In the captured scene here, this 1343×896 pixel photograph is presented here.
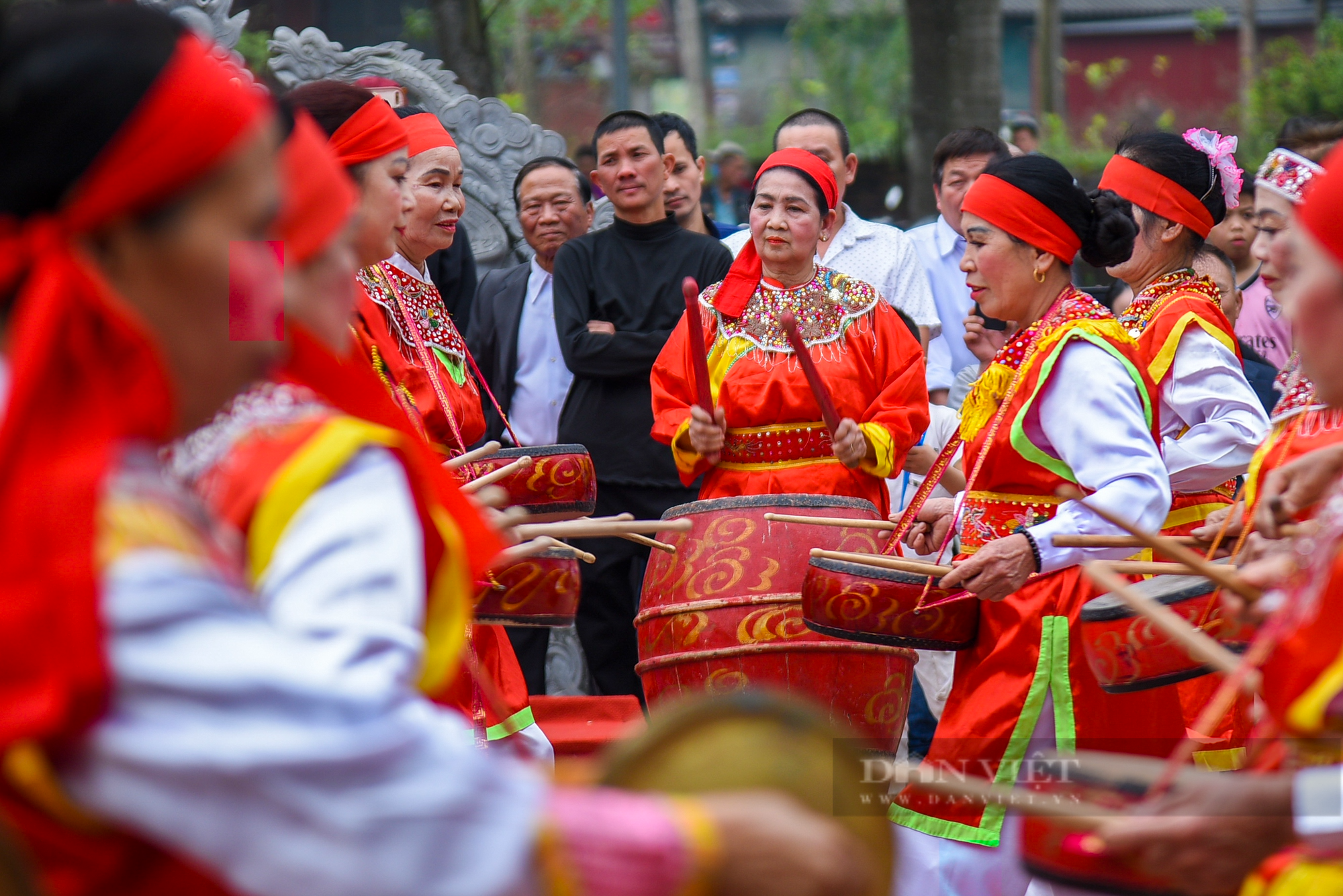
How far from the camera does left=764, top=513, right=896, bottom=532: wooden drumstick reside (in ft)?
12.2

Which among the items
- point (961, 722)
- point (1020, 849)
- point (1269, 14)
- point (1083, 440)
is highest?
point (1269, 14)

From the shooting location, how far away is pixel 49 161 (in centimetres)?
119

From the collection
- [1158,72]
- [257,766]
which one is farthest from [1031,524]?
[1158,72]

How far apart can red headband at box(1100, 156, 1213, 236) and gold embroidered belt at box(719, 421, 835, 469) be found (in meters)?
1.14

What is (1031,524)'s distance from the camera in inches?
130

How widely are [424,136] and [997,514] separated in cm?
198

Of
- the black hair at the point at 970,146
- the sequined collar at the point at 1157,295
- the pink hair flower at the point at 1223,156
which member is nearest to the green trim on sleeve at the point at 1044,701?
the sequined collar at the point at 1157,295

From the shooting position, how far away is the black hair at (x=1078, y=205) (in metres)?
3.59

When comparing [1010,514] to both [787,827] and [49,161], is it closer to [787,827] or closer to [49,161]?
[787,827]

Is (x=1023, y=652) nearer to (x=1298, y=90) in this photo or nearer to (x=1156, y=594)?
(x=1156, y=594)

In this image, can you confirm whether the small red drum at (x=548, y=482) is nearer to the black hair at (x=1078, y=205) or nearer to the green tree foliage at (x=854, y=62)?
the black hair at (x=1078, y=205)

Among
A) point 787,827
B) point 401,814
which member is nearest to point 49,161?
point 401,814

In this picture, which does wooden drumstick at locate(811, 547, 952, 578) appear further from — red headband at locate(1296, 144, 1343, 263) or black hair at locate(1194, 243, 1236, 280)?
black hair at locate(1194, 243, 1236, 280)

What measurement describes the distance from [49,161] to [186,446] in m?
0.39
